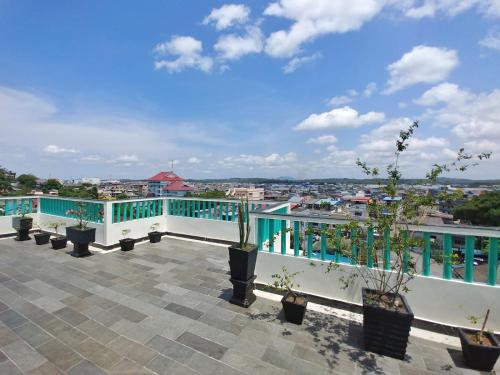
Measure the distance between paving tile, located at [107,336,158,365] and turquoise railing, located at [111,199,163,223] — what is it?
393 cm

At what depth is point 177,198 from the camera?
6.84m

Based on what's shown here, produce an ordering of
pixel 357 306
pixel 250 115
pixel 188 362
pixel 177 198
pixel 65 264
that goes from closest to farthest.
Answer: pixel 188 362, pixel 357 306, pixel 65 264, pixel 177 198, pixel 250 115

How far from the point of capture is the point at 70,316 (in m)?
2.73

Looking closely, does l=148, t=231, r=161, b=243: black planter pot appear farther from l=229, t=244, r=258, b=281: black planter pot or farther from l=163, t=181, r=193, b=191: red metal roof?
l=163, t=181, r=193, b=191: red metal roof

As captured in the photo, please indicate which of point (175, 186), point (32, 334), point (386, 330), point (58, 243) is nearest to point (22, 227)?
point (58, 243)

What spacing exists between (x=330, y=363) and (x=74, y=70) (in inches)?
418

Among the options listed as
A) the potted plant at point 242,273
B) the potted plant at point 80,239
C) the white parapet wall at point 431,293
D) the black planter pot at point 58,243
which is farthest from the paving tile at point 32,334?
the black planter pot at point 58,243

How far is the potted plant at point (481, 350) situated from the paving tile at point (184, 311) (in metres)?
2.68

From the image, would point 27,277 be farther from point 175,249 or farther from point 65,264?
point 175,249

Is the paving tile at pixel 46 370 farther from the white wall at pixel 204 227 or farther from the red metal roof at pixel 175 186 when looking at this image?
the red metal roof at pixel 175 186

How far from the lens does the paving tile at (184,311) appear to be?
9.27 ft

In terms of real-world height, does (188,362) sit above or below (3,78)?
below

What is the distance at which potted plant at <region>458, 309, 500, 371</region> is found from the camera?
196 centimetres

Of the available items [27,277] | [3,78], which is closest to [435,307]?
[27,277]
